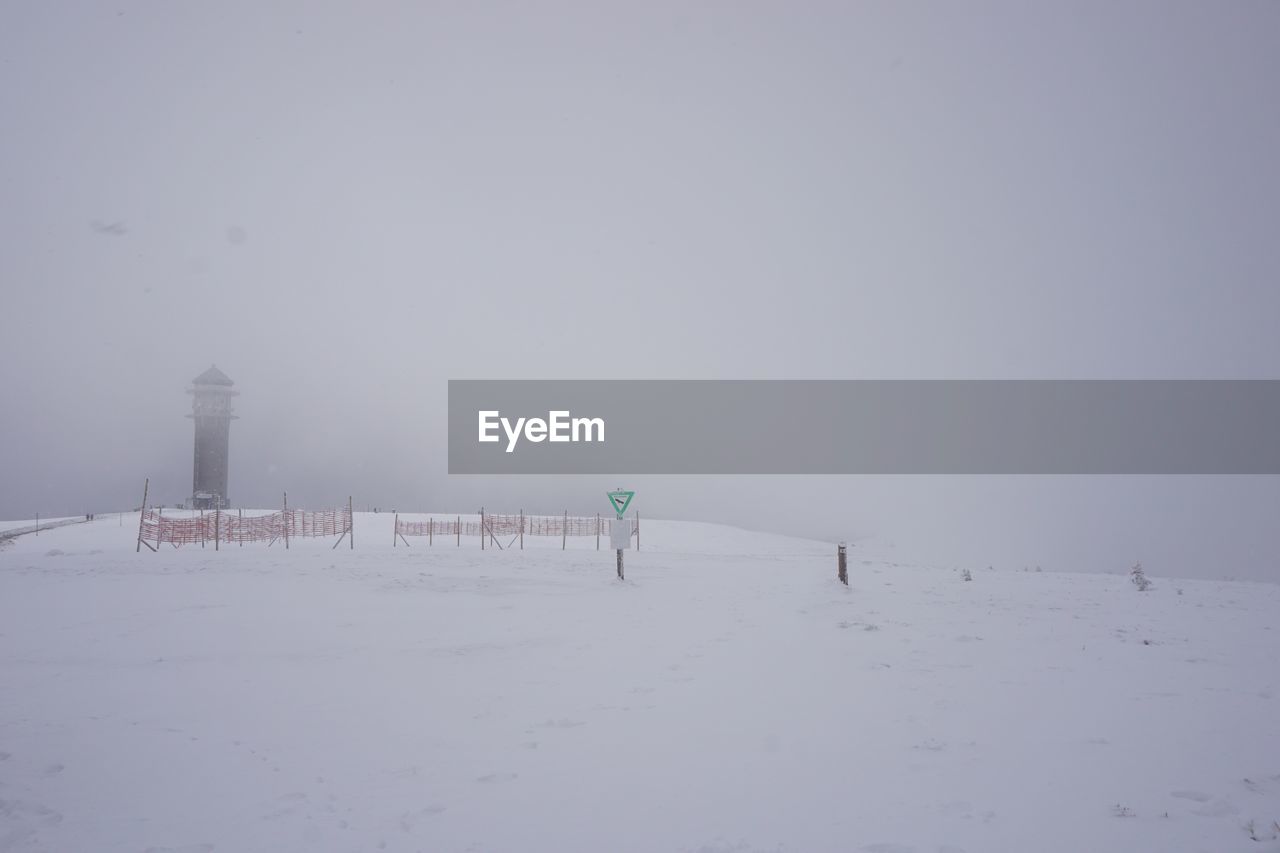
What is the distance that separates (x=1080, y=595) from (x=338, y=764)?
1788cm

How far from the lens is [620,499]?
1970 cm

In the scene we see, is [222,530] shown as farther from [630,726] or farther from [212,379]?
[212,379]

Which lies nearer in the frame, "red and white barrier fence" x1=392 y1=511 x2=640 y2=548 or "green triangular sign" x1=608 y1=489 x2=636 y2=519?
"green triangular sign" x1=608 y1=489 x2=636 y2=519

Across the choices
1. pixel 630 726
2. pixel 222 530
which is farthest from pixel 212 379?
pixel 630 726

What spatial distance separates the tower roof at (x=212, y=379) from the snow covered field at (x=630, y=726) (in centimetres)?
7132

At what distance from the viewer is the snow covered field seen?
5.15 metres

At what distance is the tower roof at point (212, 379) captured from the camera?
7638 cm

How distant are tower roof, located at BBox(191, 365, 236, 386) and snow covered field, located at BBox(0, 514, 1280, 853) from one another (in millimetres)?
71321

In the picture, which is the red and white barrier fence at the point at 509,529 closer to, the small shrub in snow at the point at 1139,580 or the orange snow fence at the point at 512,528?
the orange snow fence at the point at 512,528

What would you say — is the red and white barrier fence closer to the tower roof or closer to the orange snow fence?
the orange snow fence

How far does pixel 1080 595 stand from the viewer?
17.3 meters

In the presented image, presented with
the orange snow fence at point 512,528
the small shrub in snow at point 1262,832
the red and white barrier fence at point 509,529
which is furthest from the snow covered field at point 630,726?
the orange snow fence at point 512,528

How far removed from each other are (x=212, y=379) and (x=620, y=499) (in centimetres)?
7489

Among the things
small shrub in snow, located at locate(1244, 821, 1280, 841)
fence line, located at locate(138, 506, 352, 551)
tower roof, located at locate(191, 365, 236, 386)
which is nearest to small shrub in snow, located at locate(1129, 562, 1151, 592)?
small shrub in snow, located at locate(1244, 821, 1280, 841)
